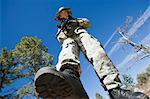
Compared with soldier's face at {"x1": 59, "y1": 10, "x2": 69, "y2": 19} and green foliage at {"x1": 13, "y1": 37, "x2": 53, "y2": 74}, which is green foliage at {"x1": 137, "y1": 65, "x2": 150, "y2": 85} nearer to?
green foliage at {"x1": 13, "y1": 37, "x2": 53, "y2": 74}

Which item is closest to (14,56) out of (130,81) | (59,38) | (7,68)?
(7,68)

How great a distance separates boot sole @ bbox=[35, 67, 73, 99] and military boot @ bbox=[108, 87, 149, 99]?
320mm

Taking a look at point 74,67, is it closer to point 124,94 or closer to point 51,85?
point 51,85

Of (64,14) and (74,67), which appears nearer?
(74,67)

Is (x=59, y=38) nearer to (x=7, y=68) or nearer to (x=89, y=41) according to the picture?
(x=89, y=41)

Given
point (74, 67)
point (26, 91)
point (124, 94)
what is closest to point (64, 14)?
point (74, 67)

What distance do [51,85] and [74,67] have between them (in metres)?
0.42

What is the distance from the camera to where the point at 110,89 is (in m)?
1.94

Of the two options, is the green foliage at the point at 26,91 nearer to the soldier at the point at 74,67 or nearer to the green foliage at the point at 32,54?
the green foliage at the point at 32,54

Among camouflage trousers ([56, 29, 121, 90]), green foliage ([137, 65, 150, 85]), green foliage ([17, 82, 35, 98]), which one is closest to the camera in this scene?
camouflage trousers ([56, 29, 121, 90])

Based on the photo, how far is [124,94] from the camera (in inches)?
70.1

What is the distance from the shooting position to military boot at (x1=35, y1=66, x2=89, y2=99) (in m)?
1.91

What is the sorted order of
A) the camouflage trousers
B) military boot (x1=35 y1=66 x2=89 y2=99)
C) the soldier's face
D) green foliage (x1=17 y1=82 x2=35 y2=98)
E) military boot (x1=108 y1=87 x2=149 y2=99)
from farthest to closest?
1. green foliage (x1=17 y1=82 x2=35 y2=98)
2. the soldier's face
3. the camouflage trousers
4. military boot (x1=35 y1=66 x2=89 y2=99)
5. military boot (x1=108 y1=87 x2=149 y2=99)

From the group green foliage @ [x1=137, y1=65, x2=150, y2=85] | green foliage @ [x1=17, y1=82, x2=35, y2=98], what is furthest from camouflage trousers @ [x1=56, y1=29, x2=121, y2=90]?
green foliage @ [x1=137, y1=65, x2=150, y2=85]
